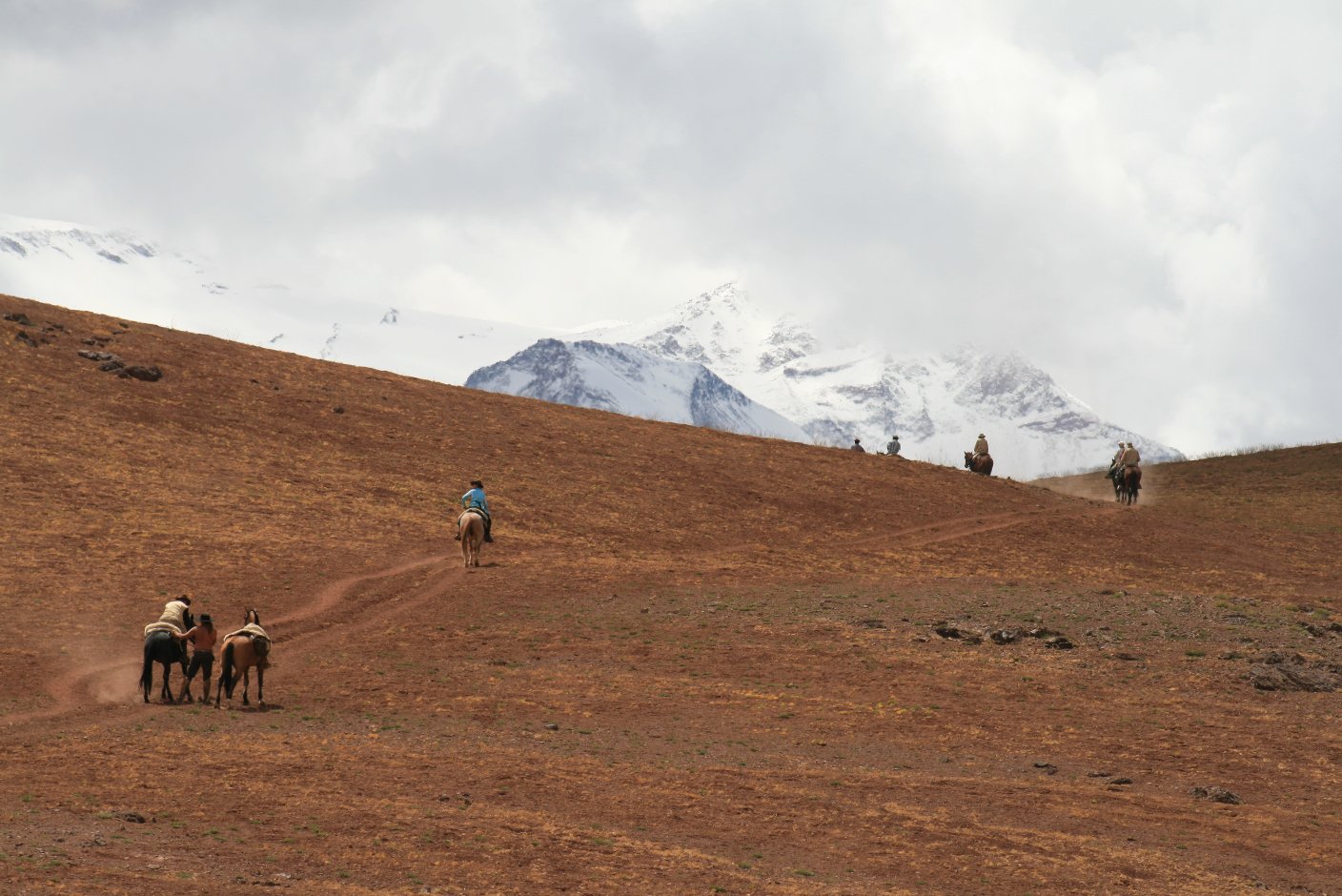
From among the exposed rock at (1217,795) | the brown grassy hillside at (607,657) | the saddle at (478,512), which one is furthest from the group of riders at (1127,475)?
the exposed rock at (1217,795)

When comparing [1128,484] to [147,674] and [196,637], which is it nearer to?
[196,637]

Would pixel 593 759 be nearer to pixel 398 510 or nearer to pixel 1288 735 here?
pixel 1288 735

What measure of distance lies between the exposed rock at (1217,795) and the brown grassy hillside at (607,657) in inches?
6.0

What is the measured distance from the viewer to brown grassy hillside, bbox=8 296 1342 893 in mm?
15438

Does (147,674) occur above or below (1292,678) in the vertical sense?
below

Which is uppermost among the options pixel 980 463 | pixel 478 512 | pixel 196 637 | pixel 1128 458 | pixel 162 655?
pixel 1128 458

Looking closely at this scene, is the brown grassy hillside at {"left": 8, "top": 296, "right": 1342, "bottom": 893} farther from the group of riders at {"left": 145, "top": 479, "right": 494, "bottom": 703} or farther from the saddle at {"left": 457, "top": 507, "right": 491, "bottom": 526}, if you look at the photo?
the saddle at {"left": 457, "top": 507, "right": 491, "bottom": 526}

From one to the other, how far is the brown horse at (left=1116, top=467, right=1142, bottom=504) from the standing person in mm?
36517

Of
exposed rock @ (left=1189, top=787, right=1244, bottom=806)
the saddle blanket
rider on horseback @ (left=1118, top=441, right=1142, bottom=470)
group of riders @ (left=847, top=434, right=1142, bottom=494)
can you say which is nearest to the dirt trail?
the saddle blanket

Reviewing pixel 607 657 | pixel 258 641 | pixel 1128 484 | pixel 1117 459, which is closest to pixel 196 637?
pixel 258 641

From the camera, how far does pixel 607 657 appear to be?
2617 centimetres

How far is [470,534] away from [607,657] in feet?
24.3

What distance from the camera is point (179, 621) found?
22750 millimetres

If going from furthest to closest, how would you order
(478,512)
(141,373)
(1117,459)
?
1. (1117,459)
2. (141,373)
3. (478,512)
